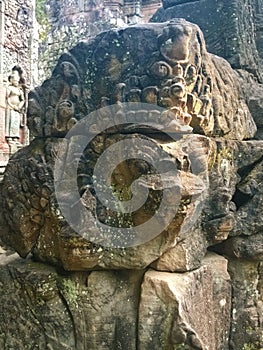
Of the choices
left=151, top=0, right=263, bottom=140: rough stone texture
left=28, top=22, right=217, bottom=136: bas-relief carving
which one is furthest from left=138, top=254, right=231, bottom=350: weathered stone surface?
left=151, top=0, right=263, bottom=140: rough stone texture

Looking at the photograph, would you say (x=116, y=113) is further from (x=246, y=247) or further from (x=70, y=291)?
(x=246, y=247)

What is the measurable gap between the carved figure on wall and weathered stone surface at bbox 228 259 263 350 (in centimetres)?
625

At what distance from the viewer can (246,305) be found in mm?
2289

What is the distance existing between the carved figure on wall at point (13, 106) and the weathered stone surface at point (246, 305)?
246 inches

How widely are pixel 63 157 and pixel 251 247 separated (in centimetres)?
105

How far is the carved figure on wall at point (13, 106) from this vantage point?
798cm

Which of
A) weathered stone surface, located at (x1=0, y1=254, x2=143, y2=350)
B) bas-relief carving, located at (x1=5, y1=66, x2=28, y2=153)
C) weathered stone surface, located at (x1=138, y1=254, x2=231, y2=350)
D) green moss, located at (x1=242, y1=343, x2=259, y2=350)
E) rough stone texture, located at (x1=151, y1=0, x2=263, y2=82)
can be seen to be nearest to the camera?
weathered stone surface, located at (x1=138, y1=254, x2=231, y2=350)

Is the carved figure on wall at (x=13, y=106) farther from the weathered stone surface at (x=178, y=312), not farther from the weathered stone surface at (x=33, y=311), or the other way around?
the weathered stone surface at (x=178, y=312)

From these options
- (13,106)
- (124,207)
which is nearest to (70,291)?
(124,207)

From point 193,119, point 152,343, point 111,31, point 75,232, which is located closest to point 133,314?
point 152,343

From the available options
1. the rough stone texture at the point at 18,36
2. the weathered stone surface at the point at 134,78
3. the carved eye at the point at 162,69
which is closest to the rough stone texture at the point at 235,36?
the weathered stone surface at the point at 134,78

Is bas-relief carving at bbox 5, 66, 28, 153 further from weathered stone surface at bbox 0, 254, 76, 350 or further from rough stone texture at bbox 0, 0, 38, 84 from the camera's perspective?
weathered stone surface at bbox 0, 254, 76, 350

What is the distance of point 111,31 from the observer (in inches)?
76.0

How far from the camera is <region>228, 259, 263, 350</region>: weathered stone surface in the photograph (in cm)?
225
